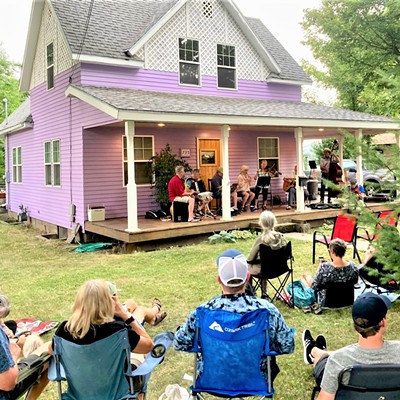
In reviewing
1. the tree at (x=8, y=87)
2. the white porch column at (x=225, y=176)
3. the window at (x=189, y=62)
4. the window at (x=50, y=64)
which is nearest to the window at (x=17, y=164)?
the window at (x=50, y=64)

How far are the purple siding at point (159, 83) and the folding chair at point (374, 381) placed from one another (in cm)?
1106

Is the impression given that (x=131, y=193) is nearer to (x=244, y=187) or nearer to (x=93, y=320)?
(x=244, y=187)

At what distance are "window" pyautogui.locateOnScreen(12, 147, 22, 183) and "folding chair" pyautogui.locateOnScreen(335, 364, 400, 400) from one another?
17.4m

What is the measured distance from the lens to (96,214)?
1146cm

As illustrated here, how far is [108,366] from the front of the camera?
2820 mm

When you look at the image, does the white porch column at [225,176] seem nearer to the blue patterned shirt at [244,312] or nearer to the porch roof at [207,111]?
the porch roof at [207,111]

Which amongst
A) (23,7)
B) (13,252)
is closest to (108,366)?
(13,252)

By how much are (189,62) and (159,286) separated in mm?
8658

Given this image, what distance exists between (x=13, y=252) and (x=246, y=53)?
9.42 m

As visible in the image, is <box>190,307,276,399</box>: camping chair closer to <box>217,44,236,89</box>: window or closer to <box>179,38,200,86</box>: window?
<box>179,38,200,86</box>: window

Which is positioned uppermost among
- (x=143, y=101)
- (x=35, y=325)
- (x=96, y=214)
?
(x=143, y=101)

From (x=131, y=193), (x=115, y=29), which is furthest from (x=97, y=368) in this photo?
(x=115, y=29)

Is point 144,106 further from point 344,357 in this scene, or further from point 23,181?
point 23,181

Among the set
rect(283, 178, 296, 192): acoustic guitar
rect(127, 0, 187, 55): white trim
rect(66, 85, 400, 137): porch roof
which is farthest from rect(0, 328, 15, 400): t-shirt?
rect(283, 178, 296, 192): acoustic guitar
